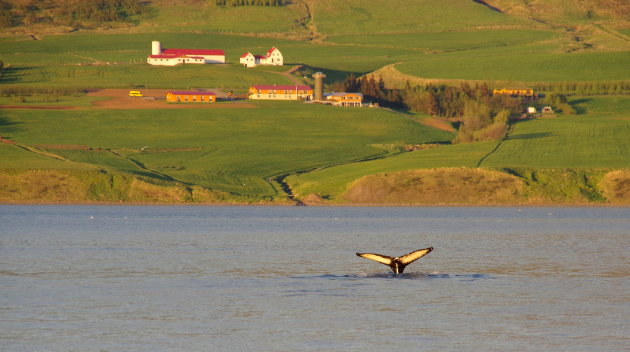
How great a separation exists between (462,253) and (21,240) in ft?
89.1

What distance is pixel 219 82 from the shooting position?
194 metres

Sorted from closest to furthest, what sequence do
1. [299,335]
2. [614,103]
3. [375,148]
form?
[299,335], [375,148], [614,103]

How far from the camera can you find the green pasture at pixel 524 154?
116 metres

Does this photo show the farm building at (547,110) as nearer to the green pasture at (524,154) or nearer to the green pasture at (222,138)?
the green pasture at (524,154)

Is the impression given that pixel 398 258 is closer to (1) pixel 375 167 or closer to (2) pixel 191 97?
(1) pixel 375 167

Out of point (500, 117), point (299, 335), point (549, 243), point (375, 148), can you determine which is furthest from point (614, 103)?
point (299, 335)

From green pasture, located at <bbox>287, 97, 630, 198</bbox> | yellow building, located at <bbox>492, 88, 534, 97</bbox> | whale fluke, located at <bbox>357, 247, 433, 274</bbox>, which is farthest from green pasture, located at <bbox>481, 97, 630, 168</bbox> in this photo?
whale fluke, located at <bbox>357, 247, 433, 274</bbox>

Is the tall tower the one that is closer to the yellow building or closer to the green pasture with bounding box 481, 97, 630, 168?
the yellow building

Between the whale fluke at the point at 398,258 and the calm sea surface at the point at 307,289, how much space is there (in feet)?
2.25

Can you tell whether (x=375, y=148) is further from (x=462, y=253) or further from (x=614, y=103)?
(x=462, y=253)

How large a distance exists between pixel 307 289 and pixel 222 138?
95.5 meters

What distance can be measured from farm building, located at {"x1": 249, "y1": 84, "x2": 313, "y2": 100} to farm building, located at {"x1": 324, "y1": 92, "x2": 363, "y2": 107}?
18.6 ft

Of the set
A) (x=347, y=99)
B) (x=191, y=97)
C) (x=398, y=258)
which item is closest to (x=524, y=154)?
(x=347, y=99)

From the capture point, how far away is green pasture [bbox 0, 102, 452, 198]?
397 feet
